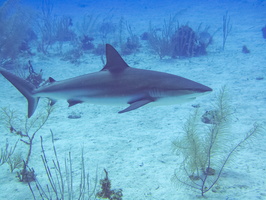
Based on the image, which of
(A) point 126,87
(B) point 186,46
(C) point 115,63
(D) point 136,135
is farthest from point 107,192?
(B) point 186,46

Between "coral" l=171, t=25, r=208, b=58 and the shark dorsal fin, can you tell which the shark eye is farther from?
"coral" l=171, t=25, r=208, b=58

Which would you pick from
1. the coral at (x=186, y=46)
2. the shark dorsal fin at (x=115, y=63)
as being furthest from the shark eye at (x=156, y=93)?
the coral at (x=186, y=46)

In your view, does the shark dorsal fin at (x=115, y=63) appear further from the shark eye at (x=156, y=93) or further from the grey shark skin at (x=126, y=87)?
the shark eye at (x=156, y=93)

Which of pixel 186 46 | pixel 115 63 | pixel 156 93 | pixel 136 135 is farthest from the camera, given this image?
pixel 186 46

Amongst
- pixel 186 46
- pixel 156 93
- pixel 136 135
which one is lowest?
pixel 136 135

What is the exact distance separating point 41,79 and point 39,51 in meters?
7.00

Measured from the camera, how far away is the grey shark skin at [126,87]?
3.38 metres

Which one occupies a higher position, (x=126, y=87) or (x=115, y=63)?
(x=115, y=63)

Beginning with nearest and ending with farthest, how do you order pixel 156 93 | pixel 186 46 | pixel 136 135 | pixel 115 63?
1. pixel 156 93
2. pixel 115 63
3. pixel 136 135
4. pixel 186 46

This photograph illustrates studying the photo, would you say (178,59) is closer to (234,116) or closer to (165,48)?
(165,48)

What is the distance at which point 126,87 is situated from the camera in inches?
140

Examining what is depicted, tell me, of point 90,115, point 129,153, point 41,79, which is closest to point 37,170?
point 129,153

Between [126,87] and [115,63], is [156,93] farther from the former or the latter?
[115,63]

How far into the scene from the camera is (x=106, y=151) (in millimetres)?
5480
